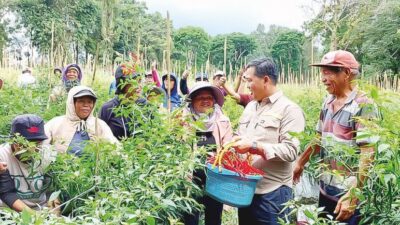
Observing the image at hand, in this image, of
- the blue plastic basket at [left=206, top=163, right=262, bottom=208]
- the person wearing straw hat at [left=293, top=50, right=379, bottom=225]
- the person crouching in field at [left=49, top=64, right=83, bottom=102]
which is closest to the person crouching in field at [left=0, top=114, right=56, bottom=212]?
the blue plastic basket at [left=206, top=163, right=262, bottom=208]

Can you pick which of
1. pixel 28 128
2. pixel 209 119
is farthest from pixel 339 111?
pixel 28 128

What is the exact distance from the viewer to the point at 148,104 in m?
2.54

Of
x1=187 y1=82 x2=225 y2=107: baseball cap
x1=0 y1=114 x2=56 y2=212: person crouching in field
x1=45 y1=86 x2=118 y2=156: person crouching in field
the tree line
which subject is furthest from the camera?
the tree line

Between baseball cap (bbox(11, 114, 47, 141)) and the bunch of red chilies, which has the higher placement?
baseball cap (bbox(11, 114, 47, 141))

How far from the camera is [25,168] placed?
244 cm

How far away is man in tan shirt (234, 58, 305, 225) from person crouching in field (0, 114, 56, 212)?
3.42 ft

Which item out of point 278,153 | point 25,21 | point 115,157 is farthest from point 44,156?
point 25,21

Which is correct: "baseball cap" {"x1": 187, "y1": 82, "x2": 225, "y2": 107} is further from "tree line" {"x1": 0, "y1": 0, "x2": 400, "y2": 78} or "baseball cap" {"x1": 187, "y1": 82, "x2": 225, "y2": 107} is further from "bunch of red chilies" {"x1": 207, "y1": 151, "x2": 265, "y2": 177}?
"tree line" {"x1": 0, "y1": 0, "x2": 400, "y2": 78}

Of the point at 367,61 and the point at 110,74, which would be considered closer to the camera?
the point at 110,74

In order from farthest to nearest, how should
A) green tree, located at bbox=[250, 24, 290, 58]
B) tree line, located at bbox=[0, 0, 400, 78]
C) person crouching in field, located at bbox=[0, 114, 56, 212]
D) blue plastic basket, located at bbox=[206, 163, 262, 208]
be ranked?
green tree, located at bbox=[250, 24, 290, 58] → tree line, located at bbox=[0, 0, 400, 78] → person crouching in field, located at bbox=[0, 114, 56, 212] → blue plastic basket, located at bbox=[206, 163, 262, 208]

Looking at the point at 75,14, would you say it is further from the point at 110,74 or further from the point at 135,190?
the point at 135,190

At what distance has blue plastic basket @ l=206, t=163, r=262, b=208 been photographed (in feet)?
7.17

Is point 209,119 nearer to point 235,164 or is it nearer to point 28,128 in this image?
point 235,164

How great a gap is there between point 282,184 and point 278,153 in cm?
28
